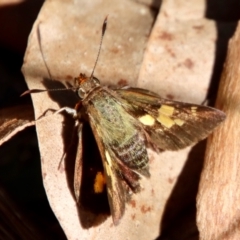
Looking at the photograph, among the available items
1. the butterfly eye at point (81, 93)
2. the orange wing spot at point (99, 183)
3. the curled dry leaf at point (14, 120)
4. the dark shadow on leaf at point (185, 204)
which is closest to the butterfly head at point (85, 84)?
the butterfly eye at point (81, 93)

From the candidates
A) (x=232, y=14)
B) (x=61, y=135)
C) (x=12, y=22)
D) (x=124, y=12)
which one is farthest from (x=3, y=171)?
(x=232, y=14)

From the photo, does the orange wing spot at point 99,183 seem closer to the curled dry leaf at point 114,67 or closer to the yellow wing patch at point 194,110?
the curled dry leaf at point 114,67

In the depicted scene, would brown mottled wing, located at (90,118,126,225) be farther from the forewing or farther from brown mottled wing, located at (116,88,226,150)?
brown mottled wing, located at (116,88,226,150)

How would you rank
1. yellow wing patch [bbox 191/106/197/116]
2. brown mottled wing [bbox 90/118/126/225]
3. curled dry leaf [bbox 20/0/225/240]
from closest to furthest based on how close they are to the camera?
brown mottled wing [bbox 90/118/126/225] < curled dry leaf [bbox 20/0/225/240] < yellow wing patch [bbox 191/106/197/116]

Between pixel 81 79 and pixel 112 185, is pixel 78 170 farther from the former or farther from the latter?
pixel 81 79

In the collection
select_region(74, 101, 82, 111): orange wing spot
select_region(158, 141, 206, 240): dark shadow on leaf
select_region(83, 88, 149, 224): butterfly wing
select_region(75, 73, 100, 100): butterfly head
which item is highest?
select_region(75, 73, 100, 100): butterfly head

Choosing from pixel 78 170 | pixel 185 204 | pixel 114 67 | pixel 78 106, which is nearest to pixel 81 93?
pixel 78 106

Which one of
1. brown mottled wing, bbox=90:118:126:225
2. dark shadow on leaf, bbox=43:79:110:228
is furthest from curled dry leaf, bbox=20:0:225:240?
brown mottled wing, bbox=90:118:126:225

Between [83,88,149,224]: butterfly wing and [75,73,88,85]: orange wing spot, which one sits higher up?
[75,73,88,85]: orange wing spot
